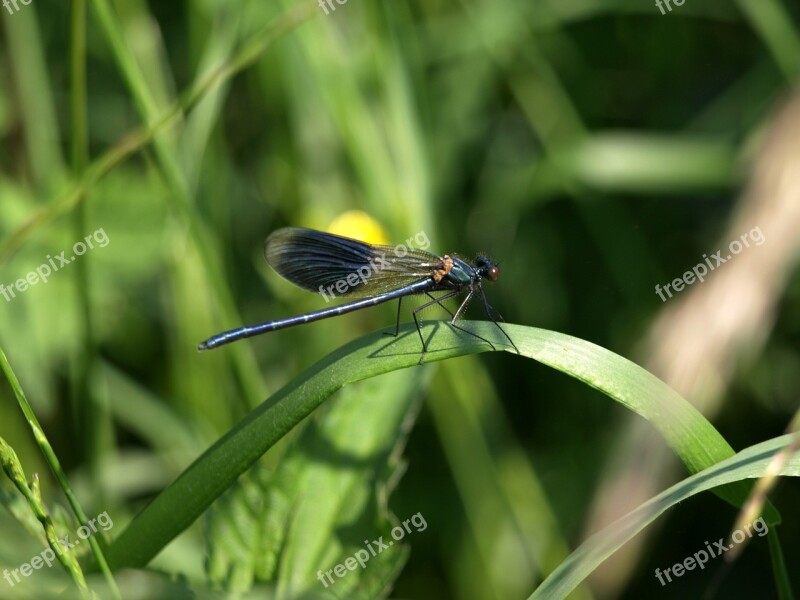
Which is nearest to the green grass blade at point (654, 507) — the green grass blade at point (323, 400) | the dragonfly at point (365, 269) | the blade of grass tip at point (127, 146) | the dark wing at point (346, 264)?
the green grass blade at point (323, 400)

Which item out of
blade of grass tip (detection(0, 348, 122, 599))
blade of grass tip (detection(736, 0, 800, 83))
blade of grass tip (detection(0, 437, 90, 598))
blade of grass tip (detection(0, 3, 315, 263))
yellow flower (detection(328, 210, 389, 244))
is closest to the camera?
blade of grass tip (detection(0, 437, 90, 598))

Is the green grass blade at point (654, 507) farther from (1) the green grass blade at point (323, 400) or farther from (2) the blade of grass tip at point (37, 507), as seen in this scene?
(2) the blade of grass tip at point (37, 507)

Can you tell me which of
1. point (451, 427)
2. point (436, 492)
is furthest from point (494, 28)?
point (436, 492)

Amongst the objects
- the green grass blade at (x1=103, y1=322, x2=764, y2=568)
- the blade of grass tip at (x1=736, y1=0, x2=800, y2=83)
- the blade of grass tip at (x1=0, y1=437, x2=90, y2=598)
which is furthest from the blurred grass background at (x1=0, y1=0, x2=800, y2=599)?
the blade of grass tip at (x1=0, y1=437, x2=90, y2=598)

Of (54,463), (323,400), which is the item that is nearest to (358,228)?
(323,400)

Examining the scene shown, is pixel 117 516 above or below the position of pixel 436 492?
above

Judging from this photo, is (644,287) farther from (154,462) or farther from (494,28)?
(154,462)

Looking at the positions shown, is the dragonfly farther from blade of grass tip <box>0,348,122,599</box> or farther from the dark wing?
blade of grass tip <box>0,348,122,599</box>
